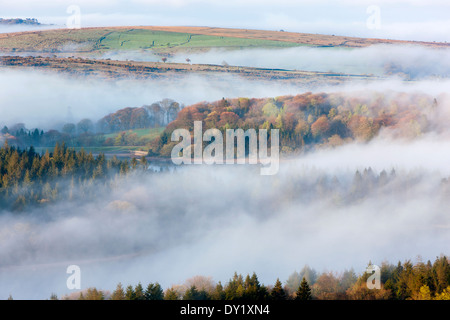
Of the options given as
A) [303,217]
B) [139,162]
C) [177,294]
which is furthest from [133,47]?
[177,294]

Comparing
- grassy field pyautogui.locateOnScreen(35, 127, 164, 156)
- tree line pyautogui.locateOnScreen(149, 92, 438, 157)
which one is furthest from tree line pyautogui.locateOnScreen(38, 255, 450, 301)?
tree line pyautogui.locateOnScreen(149, 92, 438, 157)

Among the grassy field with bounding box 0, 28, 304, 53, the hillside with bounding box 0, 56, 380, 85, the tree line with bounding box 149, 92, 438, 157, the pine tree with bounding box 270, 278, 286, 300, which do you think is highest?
the grassy field with bounding box 0, 28, 304, 53

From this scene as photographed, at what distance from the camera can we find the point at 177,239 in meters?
44.7

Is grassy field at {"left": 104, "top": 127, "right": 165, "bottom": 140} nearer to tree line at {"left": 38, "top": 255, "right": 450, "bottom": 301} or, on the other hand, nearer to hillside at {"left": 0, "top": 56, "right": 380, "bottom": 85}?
hillside at {"left": 0, "top": 56, "right": 380, "bottom": 85}

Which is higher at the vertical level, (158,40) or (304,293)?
(158,40)

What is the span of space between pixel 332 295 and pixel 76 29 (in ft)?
214

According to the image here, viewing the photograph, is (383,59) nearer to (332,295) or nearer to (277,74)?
(277,74)

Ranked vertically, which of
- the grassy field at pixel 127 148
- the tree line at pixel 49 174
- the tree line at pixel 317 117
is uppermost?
the tree line at pixel 317 117

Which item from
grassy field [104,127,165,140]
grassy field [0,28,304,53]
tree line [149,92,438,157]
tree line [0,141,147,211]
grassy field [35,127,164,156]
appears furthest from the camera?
grassy field [0,28,304,53]

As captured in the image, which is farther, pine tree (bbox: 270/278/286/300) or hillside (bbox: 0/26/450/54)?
hillside (bbox: 0/26/450/54)

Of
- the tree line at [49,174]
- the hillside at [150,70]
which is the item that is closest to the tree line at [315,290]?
the tree line at [49,174]

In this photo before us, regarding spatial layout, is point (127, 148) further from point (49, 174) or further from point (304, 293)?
point (304, 293)

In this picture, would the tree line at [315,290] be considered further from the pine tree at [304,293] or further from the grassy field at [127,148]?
the grassy field at [127,148]

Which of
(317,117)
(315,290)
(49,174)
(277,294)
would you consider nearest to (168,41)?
(317,117)
